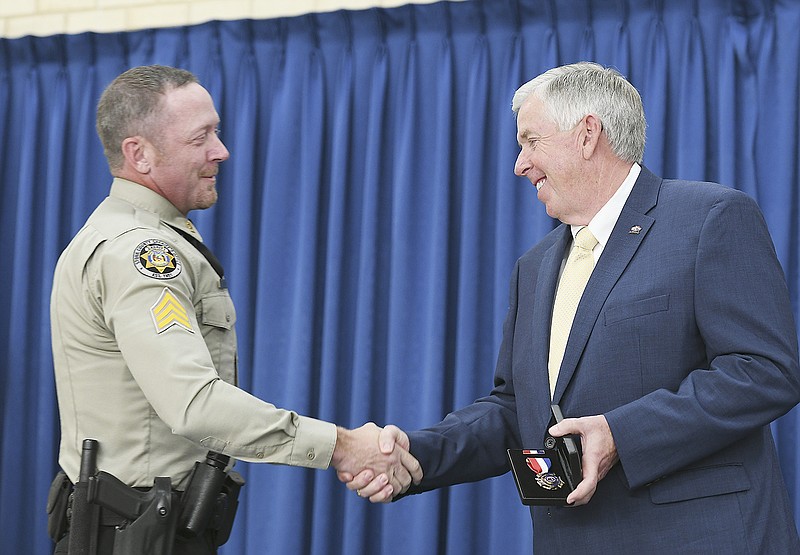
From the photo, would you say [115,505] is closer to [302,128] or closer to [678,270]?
[678,270]

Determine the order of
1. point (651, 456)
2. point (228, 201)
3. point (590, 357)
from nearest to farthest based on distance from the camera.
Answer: point (651, 456), point (590, 357), point (228, 201)

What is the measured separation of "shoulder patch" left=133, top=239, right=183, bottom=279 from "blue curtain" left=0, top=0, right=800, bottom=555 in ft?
4.78

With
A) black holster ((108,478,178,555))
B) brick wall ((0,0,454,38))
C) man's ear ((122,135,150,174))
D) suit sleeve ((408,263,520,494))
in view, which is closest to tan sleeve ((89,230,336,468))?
black holster ((108,478,178,555))

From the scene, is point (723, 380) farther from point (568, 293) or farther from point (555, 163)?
point (555, 163)

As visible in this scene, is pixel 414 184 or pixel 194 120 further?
pixel 414 184

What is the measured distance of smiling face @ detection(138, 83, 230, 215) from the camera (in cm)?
227

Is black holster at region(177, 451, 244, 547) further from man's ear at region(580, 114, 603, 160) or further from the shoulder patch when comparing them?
man's ear at region(580, 114, 603, 160)

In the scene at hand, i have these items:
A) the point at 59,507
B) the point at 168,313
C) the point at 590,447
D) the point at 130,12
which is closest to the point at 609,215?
the point at 590,447

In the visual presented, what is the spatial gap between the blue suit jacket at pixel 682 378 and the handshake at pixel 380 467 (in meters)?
0.38

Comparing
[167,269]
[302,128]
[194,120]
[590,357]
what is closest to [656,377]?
[590,357]

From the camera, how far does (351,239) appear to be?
363 cm

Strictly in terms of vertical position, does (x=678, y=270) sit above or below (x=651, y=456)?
above

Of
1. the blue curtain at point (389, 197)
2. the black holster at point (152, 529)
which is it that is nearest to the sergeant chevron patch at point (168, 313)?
the black holster at point (152, 529)

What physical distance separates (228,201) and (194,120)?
1.51 meters
